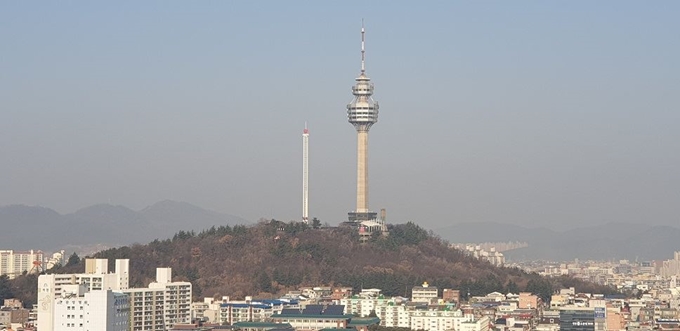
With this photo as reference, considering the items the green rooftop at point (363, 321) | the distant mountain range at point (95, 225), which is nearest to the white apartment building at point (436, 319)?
the green rooftop at point (363, 321)

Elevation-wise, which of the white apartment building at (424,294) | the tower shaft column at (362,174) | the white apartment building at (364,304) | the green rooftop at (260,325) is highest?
the tower shaft column at (362,174)

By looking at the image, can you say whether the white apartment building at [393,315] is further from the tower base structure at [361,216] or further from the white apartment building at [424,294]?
the tower base structure at [361,216]

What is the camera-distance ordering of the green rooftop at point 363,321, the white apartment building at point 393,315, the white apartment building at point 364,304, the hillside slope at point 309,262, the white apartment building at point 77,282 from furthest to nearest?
the hillside slope at point 309,262 → the white apartment building at point 364,304 → the white apartment building at point 393,315 → the green rooftop at point 363,321 → the white apartment building at point 77,282

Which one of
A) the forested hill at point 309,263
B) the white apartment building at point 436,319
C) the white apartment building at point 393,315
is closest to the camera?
the white apartment building at point 436,319

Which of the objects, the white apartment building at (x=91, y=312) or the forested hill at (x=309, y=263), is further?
the forested hill at (x=309, y=263)

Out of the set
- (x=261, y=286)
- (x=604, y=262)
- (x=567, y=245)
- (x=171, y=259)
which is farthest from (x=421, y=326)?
(x=567, y=245)

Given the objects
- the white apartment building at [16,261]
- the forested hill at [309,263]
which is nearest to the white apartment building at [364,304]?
the forested hill at [309,263]

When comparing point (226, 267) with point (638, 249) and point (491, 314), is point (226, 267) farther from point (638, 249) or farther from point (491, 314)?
point (638, 249)

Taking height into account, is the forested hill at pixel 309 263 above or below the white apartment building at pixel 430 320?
above
